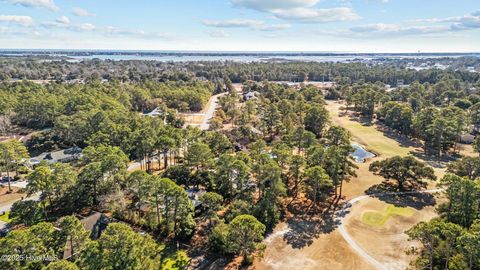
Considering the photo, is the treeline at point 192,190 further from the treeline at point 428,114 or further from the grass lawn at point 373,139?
the treeline at point 428,114

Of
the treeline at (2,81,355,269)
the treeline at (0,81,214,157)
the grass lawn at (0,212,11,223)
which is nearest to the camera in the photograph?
the treeline at (2,81,355,269)

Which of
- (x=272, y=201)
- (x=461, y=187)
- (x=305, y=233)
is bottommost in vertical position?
(x=305, y=233)

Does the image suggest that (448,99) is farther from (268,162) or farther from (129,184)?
(129,184)

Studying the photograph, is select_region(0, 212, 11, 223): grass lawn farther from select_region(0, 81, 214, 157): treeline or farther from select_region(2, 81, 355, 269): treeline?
select_region(0, 81, 214, 157): treeline

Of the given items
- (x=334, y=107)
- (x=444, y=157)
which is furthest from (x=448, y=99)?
(x=444, y=157)

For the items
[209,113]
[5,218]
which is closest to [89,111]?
[209,113]

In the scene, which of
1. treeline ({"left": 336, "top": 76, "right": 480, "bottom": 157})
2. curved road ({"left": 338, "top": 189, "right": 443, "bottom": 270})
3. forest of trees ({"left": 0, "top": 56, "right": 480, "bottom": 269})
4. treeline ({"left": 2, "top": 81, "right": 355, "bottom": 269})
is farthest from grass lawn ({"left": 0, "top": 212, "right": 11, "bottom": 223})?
treeline ({"left": 336, "top": 76, "right": 480, "bottom": 157})

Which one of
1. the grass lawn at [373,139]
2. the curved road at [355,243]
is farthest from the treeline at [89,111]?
the grass lawn at [373,139]

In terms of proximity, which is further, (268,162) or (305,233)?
(268,162)

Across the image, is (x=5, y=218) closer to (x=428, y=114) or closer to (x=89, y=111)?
(x=89, y=111)
